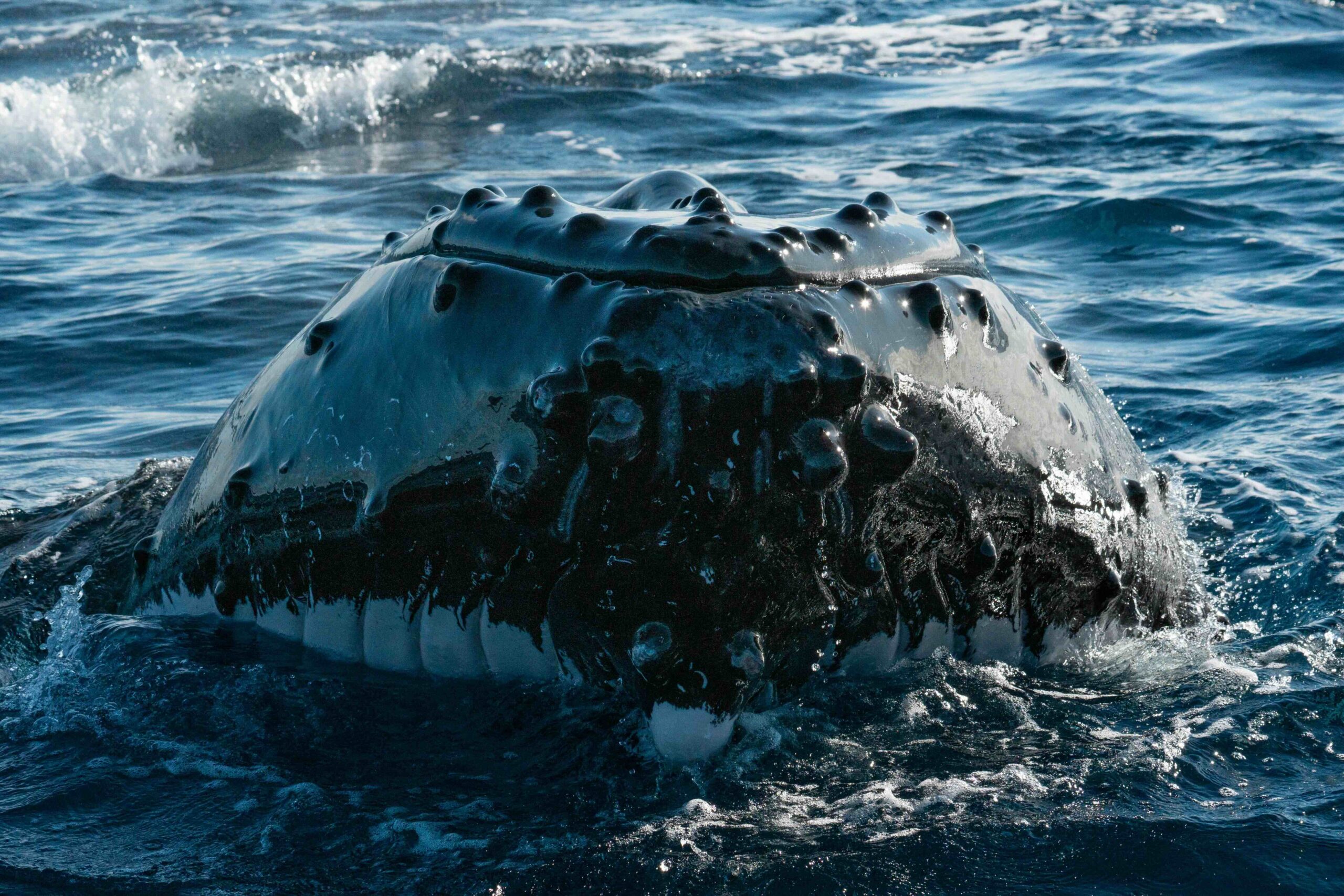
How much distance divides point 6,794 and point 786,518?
7.07ft

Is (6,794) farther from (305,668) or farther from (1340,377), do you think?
(1340,377)

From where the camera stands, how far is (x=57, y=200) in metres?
14.4

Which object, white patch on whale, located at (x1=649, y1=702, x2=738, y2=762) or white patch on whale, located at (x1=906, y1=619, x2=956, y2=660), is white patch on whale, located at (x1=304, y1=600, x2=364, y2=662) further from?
white patch on whale, located at (x1=906, y1=619, x2=956, y2=660)

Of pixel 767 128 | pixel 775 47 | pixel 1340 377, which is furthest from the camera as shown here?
pixel 775 47

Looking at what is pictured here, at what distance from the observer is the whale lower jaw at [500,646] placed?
3.30m

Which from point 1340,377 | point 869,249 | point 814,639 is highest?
point 869,249

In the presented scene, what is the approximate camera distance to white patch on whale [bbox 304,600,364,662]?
3576 mm

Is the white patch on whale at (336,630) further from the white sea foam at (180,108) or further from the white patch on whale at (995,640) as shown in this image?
the white sea foam at (180,108)

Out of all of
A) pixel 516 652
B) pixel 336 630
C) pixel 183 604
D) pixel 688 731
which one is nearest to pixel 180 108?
pixel 183 604

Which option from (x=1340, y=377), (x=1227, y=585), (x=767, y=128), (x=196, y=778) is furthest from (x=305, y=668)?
(x=767, y=128)

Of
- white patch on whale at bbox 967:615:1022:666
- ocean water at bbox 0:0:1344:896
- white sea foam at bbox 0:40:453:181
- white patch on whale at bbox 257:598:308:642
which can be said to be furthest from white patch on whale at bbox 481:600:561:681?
white sea foam at bbox 0:40:453:181

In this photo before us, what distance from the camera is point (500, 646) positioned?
339cm

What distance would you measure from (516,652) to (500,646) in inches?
1.6

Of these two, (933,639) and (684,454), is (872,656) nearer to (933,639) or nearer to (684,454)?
(933,639)
